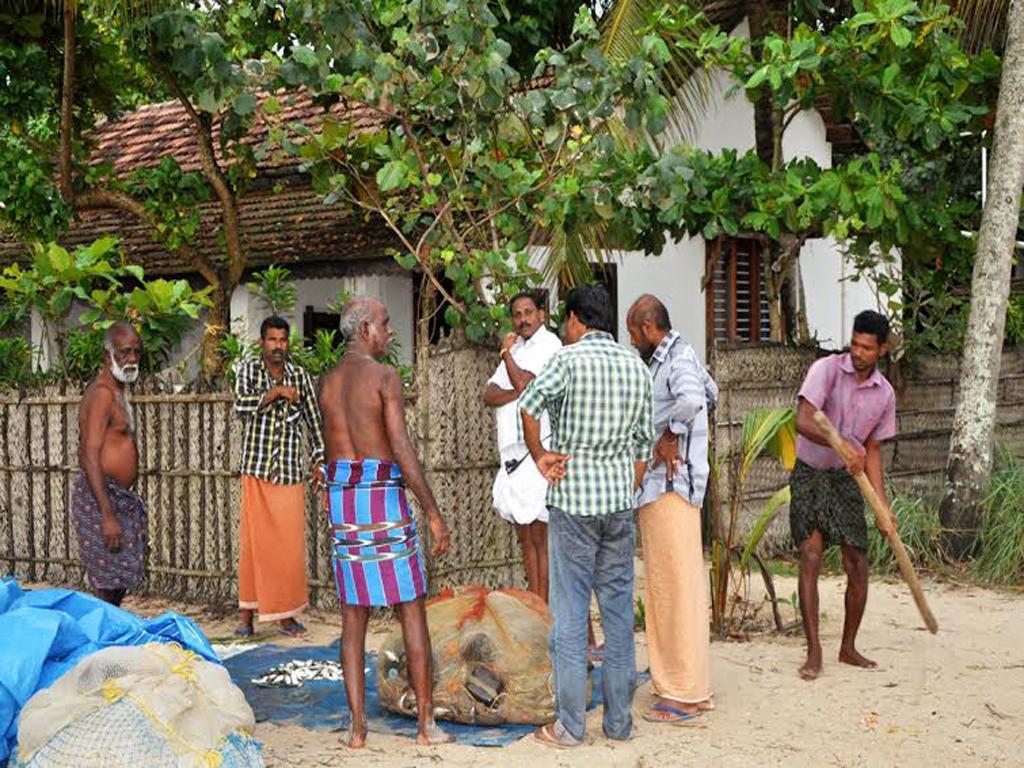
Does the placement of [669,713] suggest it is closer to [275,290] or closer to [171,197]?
[275,290]

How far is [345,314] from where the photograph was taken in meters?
5.69

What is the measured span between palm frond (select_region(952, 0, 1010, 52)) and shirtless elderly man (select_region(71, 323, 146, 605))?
6.57 m

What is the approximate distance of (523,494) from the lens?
7180 mm

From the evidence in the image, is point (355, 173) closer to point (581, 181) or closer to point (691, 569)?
point (581, 181)

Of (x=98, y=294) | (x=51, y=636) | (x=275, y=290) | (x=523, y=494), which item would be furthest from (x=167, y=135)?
(x=51, y=636)

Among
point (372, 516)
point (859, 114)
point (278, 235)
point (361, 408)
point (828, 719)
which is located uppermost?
point (859, 114)

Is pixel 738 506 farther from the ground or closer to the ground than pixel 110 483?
closer to the ground

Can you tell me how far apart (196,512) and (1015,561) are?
573 centimetres

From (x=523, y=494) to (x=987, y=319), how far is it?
14.7ft

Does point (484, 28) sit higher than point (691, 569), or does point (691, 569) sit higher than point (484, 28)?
point (484, 28)

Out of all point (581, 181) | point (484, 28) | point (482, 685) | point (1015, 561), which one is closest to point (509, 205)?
point (581, 181)

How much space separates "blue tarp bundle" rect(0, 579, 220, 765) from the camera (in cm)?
490

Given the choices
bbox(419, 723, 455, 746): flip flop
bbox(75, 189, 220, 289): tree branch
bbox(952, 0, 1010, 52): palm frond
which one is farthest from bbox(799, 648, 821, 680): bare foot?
bbox(75, 189, 220, 289): tree branch

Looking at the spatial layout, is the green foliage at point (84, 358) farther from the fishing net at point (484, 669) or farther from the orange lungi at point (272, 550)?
the fishing net at point (484, 669)
